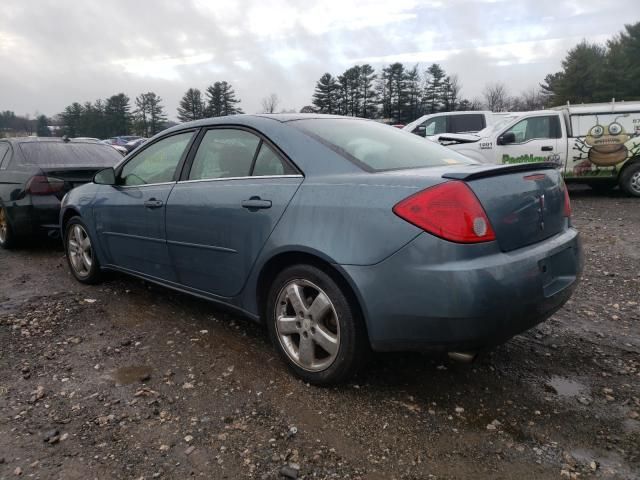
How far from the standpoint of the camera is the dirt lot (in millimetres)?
2213

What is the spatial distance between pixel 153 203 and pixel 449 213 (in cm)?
233

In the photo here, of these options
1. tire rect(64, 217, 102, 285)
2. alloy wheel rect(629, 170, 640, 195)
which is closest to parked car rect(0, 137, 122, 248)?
tire rect(64, 217, 102, 285)

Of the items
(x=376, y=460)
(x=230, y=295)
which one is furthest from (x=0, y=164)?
(x=376, y=460)

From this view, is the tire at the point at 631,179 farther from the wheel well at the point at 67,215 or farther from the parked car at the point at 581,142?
the wheel well at the point at 67,215

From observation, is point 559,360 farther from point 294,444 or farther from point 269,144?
point 269,144

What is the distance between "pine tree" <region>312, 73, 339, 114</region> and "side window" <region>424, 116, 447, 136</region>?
2200 inches

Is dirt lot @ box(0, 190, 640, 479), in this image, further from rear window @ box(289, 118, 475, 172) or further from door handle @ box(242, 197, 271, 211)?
rear window @ box(289, 118, 475, 172)

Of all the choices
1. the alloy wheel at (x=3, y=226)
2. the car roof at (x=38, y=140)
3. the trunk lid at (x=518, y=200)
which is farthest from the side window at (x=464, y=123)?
the trunk lid at (x=518, y=200)

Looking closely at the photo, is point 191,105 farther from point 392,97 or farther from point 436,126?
point 436,126

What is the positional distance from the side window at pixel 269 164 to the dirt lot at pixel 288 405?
1.18 metres

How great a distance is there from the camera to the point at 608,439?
2.32 metres

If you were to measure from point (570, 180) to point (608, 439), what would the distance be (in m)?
8.83

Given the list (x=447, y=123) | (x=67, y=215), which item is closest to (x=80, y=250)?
(x=67, y=215)

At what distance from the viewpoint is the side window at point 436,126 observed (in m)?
14.7
